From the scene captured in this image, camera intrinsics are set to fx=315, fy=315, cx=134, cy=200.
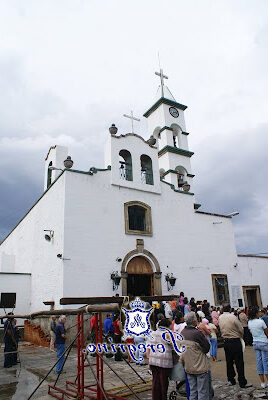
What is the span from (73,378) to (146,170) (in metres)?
12.2

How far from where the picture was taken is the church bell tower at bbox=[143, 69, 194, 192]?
864 inches

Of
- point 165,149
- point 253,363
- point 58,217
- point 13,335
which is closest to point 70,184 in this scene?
point 58,217

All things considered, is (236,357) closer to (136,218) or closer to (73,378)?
(73,378)

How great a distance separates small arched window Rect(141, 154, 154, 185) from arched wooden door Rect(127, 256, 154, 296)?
176 inches

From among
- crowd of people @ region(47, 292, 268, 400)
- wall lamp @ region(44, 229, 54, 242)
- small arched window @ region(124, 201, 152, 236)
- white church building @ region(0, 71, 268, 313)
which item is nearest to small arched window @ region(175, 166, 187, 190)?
white church building @ region(0, 71, 268, 313)

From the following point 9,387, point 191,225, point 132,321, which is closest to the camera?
point 132,321

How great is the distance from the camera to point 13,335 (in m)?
10.9

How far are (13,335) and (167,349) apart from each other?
23.9 ft

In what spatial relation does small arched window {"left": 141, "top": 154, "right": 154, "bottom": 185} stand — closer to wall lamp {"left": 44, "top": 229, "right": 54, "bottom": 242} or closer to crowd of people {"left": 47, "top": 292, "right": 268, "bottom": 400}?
wall lamp {"left": 44, "top": 229, "right": 54, "bottom": 242}

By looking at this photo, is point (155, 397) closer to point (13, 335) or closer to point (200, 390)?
point (200, 390)

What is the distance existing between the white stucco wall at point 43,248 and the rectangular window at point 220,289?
8.99m

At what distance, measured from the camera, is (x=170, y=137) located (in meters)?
22.8

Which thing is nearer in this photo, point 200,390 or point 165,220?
point 200,390

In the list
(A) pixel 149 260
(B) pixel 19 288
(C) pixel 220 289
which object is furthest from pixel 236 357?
(B) pixel 19 288
